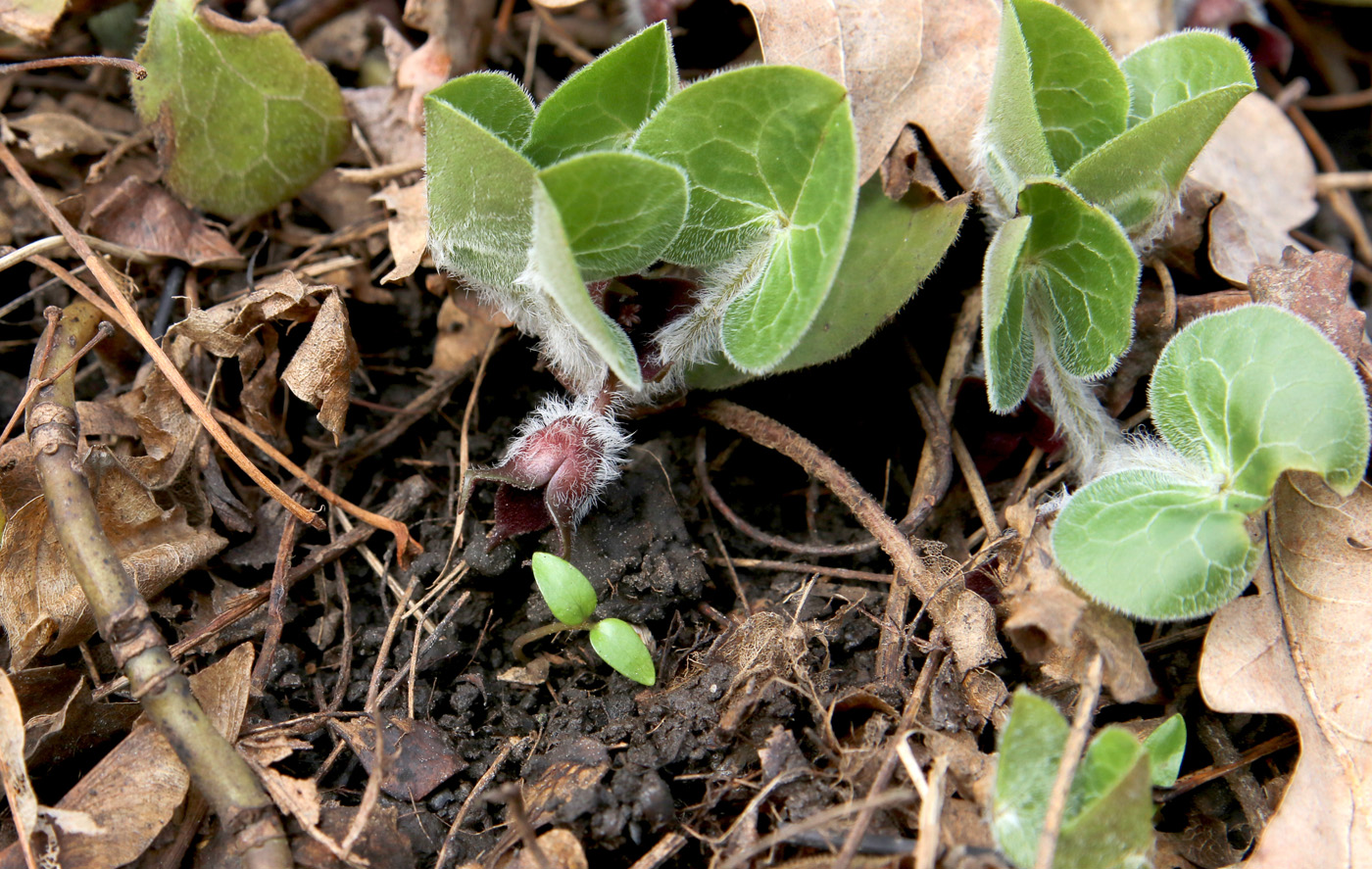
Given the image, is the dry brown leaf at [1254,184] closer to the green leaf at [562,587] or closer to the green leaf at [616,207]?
the green leaf at [616,207]

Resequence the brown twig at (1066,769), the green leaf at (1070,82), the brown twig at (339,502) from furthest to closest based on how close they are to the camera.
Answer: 1. the brown twig at (339,502)
2. the green leaf at (1070,82)
3. the brown twig at (1066,769)

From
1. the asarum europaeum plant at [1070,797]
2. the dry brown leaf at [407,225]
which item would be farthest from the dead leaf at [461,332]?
the asarum europaeum plant at [1070,797]

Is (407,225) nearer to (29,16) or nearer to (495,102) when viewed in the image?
(495,102)

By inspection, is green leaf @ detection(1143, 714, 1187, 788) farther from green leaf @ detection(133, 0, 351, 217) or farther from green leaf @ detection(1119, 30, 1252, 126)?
green leaf @ detection(133, 0, 351, 217)

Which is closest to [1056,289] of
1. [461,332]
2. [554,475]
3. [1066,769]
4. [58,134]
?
[1066,769]

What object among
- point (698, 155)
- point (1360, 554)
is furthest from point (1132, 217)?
point (698, 155)

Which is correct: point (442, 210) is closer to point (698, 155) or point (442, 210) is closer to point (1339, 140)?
point (698, 155)
